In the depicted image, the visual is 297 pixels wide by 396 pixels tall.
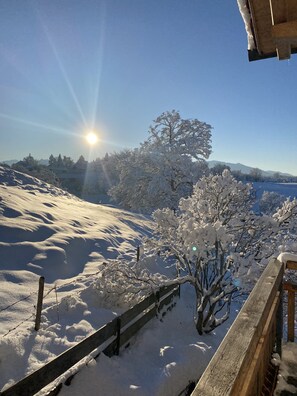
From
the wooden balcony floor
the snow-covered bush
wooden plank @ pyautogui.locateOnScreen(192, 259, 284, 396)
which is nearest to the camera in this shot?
wooden plank @ pyautogui.locateOnScreen(192, 259, 284, 396)

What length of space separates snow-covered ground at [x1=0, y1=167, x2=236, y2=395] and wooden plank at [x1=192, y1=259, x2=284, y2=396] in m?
4.74

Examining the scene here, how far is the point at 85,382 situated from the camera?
18.4 feet

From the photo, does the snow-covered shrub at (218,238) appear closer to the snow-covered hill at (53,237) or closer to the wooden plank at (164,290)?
the wooden plank at (164,290)

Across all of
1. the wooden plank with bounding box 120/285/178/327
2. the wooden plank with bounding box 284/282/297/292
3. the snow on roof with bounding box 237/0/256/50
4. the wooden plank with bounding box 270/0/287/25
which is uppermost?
the snow on roof with bounding box 237/0/256/50

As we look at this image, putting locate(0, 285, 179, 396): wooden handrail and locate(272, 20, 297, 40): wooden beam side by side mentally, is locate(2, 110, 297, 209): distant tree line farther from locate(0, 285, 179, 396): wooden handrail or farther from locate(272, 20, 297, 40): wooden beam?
locate(272, 20, 297, 40): wooden beam

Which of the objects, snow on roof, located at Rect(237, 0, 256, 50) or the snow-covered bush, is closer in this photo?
snow on roof, located at Rect(237, 0, 256, 50)

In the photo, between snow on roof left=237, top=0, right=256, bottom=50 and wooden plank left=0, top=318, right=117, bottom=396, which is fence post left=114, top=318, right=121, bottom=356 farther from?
snow on roof left=237, top=0, right=256, bottom=50

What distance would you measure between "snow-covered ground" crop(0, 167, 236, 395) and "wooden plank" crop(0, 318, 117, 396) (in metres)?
0.36

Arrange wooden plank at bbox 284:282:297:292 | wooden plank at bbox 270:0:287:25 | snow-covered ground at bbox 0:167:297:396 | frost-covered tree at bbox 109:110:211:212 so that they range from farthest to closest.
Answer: frost-covered tree at bbox 109:110:211:212 < snow-covered ground at bbox 0:167:297:396 < wooden plank at bbox 284:282:297:292 < wooden plank at bbox 270:0:287:25

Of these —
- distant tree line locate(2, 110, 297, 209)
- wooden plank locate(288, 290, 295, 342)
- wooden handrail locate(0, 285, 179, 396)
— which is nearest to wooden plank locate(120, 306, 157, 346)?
wooden handrail locate(0, 285, 179, 396)

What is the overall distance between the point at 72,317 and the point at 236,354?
774 centimetres

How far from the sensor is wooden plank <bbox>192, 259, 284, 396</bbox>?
112 centimetres

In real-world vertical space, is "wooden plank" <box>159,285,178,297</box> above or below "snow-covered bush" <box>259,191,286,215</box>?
below

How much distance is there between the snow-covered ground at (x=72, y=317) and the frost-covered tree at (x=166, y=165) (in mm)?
6320
